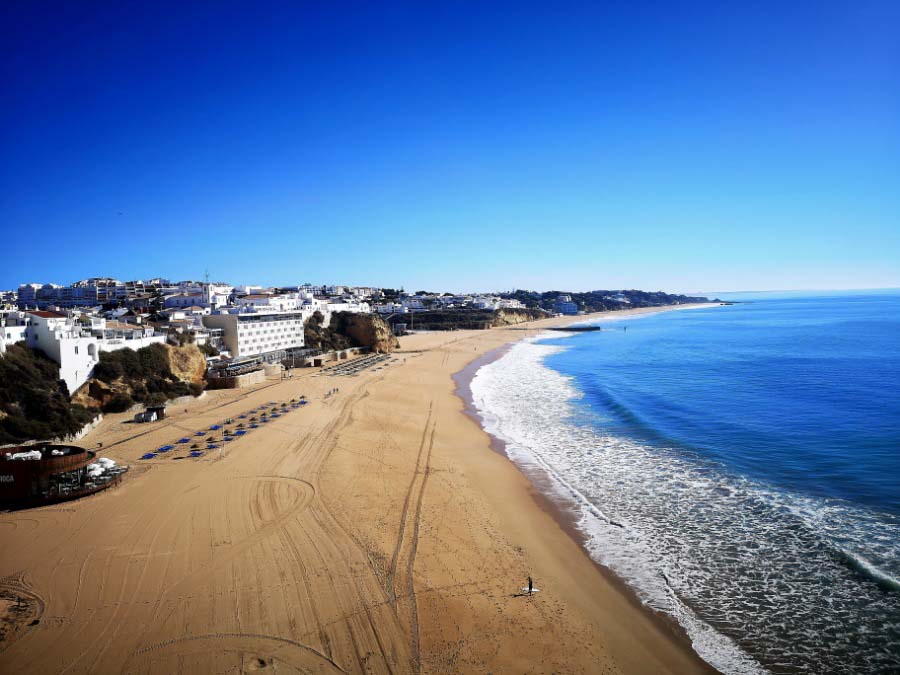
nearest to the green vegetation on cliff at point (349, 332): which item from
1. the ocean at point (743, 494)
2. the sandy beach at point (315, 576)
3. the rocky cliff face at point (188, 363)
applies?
the rocky cliff face at point (188, 363)

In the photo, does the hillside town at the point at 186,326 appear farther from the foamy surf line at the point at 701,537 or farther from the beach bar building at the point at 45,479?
the foamy surf line at the point at 701,537

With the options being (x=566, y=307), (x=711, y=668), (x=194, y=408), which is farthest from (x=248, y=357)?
(x=566, y=307)

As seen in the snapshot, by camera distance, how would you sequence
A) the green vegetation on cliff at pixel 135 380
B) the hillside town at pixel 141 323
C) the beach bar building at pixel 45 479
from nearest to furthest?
the beach bar building at pixel 45 479, the hillside town at pixel 141 323, the green vegetation on cliff at pixel 135 380

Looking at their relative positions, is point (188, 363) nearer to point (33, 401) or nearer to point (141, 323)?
point (141, 323)

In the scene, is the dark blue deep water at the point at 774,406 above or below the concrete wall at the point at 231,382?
below

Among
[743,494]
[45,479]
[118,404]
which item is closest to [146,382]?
[118,404]

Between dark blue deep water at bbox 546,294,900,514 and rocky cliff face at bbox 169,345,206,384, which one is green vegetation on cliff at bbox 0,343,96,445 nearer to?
rocky cliff face at bbox 169,345,206,384

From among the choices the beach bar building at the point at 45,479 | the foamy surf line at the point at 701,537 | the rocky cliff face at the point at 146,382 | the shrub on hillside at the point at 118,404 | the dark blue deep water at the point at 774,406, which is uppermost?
the rocky cliff face at the point at 146,382
